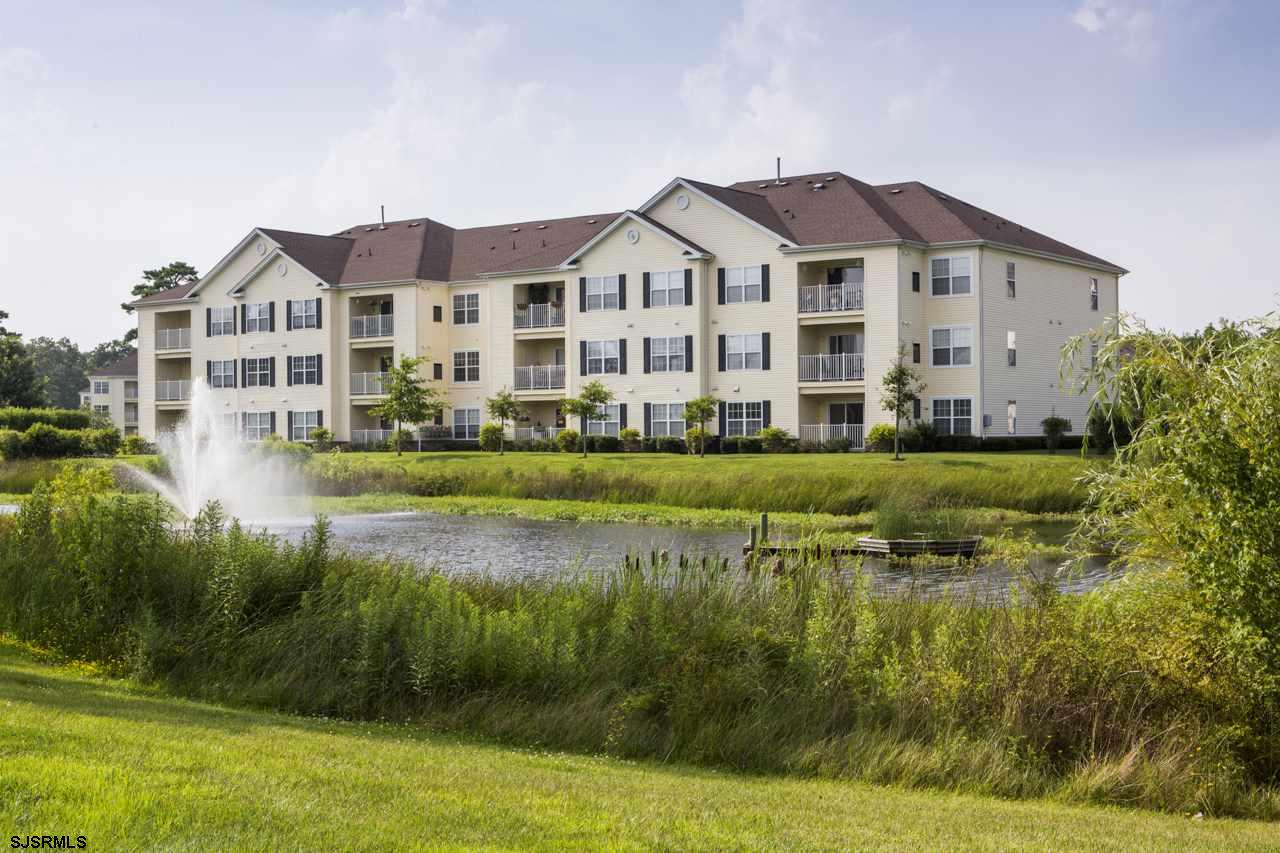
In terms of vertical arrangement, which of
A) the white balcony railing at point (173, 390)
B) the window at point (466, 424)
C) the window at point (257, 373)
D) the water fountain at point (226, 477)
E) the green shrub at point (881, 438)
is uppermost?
the window at point (257, 373)

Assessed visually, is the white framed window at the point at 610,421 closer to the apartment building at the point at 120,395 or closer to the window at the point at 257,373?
the window at the point at 257,373

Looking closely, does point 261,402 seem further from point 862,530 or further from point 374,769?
point 374,769

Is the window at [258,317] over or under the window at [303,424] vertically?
over

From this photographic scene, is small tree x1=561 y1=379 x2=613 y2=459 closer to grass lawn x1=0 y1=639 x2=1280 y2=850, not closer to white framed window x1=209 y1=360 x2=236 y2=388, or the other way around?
white framed window x1=209 y1=360 x2=236 y2=388

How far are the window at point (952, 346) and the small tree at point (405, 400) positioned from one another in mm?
20181

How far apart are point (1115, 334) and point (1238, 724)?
3.62 m

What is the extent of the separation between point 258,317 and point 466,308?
10715mm

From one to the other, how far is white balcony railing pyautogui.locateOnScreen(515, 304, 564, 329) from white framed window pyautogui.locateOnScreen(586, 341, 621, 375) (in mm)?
2837

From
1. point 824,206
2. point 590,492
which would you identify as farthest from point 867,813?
point 824,206

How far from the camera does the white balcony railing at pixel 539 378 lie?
57.8 metres

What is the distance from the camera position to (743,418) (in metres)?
52.3

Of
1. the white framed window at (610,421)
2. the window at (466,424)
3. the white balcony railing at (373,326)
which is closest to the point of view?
the white framed window at (610,421)

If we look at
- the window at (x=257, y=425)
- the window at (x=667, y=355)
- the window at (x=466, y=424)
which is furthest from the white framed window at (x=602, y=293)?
the window at (x=257, y=425)

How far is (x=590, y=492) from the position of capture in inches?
1586
